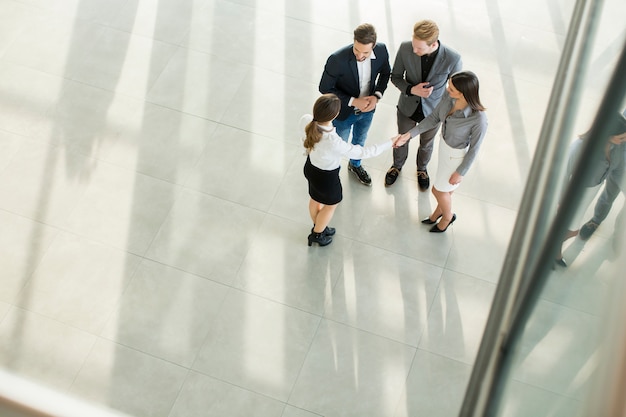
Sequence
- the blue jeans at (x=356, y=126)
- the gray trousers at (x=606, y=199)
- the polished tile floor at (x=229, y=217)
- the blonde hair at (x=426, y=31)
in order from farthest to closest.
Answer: the blue jeans at (x=356, y=126) → the polished tile floor at (x=229, y=217) → the blonde hair at (x=426, y=31) → the gray trousers at (x=606, y=199)

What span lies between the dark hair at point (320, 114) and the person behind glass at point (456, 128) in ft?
2.59

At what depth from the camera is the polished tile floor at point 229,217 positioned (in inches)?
198

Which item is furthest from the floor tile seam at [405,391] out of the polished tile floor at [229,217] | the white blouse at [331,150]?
the white blouse at [331,150]

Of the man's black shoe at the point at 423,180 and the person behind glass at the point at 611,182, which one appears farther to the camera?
the man's black shoe at the point at 423,180

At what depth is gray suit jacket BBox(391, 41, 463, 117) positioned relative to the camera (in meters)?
5.07

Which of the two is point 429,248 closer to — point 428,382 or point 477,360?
point 428,382

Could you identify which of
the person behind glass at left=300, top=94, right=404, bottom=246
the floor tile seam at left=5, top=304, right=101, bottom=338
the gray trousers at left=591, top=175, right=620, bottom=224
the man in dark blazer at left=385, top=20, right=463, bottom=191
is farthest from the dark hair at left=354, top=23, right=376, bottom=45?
the gray trousers at left=591, top=175, right=620, bottom=224

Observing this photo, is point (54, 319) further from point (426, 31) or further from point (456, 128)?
point (426, 31)

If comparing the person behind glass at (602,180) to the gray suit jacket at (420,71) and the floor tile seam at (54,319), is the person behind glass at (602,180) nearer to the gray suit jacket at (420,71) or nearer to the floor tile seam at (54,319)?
the gray suit jacket at (420,71)

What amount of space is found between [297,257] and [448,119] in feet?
5.40

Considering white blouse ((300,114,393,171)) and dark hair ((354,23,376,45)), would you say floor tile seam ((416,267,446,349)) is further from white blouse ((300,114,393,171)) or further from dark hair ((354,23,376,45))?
dark hair ((354,23,376,45))

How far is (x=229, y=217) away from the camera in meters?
5.82

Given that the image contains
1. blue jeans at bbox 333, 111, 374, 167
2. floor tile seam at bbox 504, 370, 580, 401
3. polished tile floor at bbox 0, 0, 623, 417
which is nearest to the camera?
floor tile seam at bbox 504, 370, 580, 401

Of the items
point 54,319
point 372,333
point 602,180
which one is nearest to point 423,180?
point 372,333
